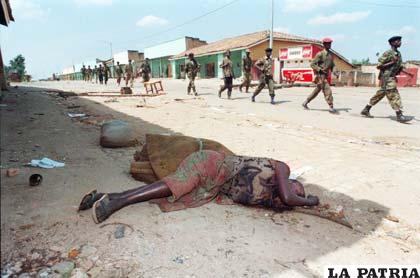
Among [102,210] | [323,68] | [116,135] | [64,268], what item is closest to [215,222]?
[102,210]

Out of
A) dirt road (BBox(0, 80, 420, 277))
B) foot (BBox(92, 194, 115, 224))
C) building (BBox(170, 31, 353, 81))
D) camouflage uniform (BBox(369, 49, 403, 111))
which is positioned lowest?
dirt road (BBox(0, 80, 420, 277))

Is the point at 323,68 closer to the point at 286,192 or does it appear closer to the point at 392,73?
the point at 392,73

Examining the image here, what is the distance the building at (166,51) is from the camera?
129 ft

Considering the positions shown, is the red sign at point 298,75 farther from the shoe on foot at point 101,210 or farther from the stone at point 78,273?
the stone at point 78,273

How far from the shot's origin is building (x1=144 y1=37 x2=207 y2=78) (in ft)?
129

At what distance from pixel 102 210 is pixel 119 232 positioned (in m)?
0.21

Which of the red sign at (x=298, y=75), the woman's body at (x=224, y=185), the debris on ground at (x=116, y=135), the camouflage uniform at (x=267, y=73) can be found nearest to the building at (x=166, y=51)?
the red sign at (x=298, y=75)

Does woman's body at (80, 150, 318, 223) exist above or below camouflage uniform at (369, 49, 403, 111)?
below

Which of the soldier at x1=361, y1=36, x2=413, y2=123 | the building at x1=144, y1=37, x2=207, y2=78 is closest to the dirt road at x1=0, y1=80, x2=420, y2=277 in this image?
the soldier at x1=361, y1=36, x2=413, y2=123

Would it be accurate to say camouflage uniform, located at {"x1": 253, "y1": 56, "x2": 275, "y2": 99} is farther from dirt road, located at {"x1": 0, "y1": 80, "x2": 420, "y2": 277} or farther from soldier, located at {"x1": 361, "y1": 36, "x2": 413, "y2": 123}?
dirt road, located at {"x1": 0, "y1": 80, "x2": 420, "y2": 277}

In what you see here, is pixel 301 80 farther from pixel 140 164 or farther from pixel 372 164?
pixel 140 164

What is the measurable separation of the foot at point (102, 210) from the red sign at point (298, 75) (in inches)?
705

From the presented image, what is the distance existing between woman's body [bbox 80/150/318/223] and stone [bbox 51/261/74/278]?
2.27ft

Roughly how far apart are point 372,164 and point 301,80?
16194 mm
